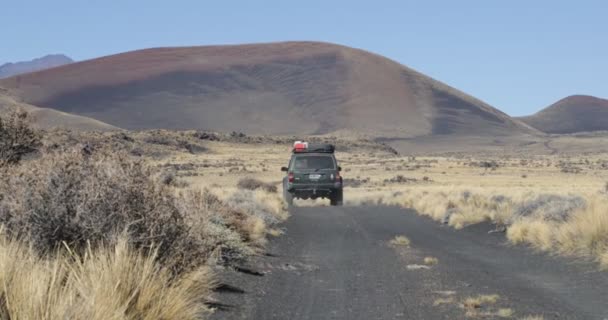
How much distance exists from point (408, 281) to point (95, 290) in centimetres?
671

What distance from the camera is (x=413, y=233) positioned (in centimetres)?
2044

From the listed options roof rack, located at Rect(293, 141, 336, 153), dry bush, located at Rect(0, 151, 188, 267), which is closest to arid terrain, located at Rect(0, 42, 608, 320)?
dry bush, located at Rect(0, 151, 188, 267)

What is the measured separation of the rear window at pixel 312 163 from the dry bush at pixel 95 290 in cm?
2319

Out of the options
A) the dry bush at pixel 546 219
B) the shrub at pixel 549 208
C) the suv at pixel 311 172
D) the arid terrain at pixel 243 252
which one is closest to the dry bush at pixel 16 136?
the arid terrain at pixel 243 252

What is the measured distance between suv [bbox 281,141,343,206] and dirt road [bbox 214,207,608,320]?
476 inches

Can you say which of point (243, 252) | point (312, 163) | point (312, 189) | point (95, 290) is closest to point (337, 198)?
point (312, 189)

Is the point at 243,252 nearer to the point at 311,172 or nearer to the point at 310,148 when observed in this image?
the point at 311,172

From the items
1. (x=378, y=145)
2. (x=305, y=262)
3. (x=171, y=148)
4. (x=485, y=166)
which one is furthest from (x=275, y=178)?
(x=378, y=145)

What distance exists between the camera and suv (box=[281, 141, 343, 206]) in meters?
31.7

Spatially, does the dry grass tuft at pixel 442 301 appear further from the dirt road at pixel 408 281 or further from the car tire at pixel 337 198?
the car tire at pixel 337 198

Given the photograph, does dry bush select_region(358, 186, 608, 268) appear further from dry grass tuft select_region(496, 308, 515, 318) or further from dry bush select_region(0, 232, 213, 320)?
dry bush select_region(0, 232, 213, 320)

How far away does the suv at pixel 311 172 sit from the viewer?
3169 centimetres

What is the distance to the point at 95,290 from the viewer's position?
20.0ft

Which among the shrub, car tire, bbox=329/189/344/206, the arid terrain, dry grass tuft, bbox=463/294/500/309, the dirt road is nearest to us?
the arid terrain
